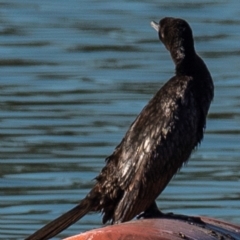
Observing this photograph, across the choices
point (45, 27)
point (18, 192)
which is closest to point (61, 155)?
point (18, 192)

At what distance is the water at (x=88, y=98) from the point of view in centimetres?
1348

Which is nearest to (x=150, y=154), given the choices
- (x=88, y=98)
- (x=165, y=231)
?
(x=165, y=231)

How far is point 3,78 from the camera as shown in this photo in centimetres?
1764

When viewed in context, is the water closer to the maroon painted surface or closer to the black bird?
the black bird

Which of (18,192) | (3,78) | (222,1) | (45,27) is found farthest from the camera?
(222,1)

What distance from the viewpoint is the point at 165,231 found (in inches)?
308

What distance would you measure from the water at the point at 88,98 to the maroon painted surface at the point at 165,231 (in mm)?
Result: 4480

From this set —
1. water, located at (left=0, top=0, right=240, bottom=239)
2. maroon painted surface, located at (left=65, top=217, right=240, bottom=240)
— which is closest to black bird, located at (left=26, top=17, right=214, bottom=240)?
maroon painted surface, located at (left=65, top=217, right=240, bottom=240)

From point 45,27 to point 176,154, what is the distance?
11790 millimetres

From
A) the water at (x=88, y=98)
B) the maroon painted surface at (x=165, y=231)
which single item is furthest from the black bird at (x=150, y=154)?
the water at (x=88, y=98)

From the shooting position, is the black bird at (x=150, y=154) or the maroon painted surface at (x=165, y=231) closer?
the maroon painted surface at (x=165, y=231)

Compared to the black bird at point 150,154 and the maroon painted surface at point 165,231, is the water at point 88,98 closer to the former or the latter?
the black bird at point 150,154

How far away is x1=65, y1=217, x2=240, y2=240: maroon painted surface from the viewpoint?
7.71 metres

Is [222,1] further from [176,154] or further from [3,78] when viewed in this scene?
[176,154]
